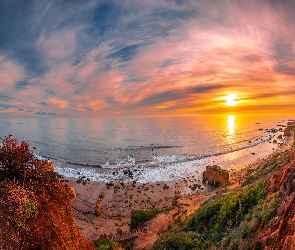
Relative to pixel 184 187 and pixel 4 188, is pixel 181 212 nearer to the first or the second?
pixel 184 187

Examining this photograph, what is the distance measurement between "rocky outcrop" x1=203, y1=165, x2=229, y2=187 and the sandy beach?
1.39m

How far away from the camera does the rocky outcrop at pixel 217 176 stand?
35281 mm

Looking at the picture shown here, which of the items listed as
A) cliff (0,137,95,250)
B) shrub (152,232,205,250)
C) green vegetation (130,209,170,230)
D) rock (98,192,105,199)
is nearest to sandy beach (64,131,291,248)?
rock (98,192,105,199)

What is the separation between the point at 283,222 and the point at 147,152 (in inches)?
2560

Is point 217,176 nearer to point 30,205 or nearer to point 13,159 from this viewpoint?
point 30,205

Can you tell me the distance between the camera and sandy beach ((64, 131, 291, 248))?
2128cm

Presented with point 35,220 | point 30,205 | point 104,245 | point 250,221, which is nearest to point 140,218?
point 104,245

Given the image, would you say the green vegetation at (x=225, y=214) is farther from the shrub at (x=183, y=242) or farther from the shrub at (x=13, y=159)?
the shrub at (x=13, y=159)

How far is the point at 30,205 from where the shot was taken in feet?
22.5

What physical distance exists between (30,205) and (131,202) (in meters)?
26.6

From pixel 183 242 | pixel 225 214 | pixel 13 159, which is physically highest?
pixel 13 159

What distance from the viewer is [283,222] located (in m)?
7.12

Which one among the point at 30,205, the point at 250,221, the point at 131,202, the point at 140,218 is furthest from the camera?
→ the point at 131,202

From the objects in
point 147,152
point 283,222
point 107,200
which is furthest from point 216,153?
point 283,222
